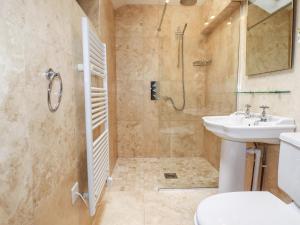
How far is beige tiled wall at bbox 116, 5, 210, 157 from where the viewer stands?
2.89 metres

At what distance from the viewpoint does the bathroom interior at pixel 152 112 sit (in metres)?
0.72

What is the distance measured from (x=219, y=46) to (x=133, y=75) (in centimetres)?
135

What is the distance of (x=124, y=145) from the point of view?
3.18 metres

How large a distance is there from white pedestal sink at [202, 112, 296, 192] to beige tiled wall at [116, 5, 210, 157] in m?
1.20

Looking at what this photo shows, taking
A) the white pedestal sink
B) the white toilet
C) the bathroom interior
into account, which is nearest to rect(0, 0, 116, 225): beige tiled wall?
the bathroom interior

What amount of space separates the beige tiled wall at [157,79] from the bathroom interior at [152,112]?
0.02m

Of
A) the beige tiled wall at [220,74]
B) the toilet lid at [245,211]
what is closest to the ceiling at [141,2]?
the beige tiled wall at [220,74]

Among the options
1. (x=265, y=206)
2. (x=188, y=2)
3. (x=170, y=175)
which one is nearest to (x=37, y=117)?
(x=265, y=206)

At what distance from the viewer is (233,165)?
160 cm

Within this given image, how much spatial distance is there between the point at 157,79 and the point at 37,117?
2.43 m

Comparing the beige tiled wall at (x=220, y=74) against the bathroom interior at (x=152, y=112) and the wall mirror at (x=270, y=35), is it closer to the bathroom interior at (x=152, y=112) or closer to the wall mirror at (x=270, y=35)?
the bathroom interior at (x=152, y=112)

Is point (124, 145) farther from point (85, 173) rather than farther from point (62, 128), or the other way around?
point (62, 128)

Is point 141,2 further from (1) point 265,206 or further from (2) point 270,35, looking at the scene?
(1) point 265,206

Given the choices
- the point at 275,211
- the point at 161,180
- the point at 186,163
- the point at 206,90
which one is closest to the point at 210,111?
the point at 206,90
